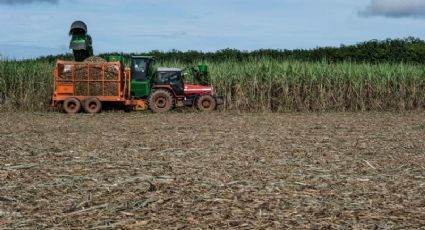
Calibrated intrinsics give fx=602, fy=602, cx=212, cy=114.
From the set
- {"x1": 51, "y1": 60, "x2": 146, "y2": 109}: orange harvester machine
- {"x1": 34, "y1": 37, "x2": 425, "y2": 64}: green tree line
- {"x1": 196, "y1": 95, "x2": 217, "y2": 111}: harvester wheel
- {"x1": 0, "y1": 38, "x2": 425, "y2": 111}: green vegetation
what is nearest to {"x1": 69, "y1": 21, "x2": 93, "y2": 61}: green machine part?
{"x1": 51, "y1": 60, "x2": 146, "y2": 109}: orange harvester machine

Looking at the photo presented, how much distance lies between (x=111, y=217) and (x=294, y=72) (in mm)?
16805

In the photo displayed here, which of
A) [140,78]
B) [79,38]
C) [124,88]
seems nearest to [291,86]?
[140,78]

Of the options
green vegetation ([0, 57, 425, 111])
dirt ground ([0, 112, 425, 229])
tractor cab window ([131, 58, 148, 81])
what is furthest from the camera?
green vegetation ([0, 57, 425, 111])

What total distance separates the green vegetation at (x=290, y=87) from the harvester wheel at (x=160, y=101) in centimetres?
328

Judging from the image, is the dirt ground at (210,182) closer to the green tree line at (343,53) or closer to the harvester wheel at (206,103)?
the harvester wheel at (206,103)

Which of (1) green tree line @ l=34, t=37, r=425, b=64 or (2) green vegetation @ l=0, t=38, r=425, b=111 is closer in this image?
(2) green vegetation @ l=0, t=38, r=425, b=111

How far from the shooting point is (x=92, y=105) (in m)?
17.2

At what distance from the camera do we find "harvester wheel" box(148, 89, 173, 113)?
57.4ft

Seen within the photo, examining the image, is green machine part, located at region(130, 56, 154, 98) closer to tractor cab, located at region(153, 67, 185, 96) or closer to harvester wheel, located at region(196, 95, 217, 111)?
tractor cab, located at region(153, 67, 185, 96)

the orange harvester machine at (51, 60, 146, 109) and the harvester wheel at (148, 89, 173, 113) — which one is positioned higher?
the orange harvester machine at (51, 60, 146, 109)

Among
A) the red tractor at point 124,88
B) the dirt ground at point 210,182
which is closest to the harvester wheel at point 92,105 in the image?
the red tractor at point 124,88

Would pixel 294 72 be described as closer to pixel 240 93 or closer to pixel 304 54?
pixel 240 93

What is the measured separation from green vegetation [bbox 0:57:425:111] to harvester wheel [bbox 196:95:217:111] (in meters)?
2.24

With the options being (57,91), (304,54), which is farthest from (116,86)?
(304,54)
